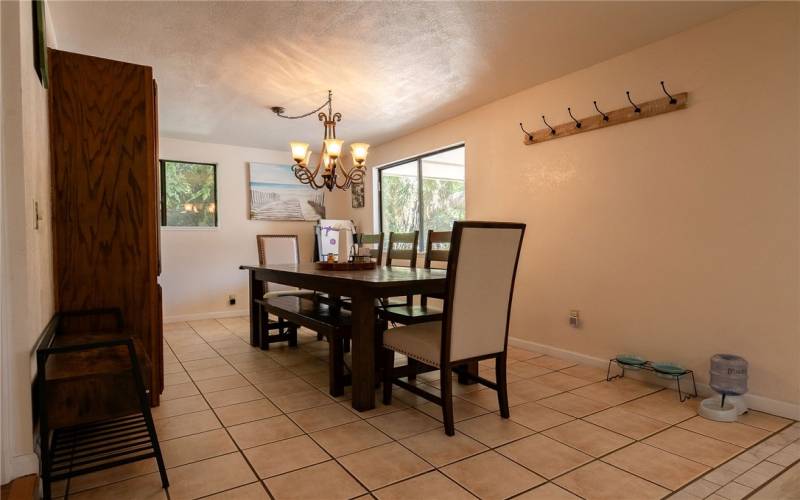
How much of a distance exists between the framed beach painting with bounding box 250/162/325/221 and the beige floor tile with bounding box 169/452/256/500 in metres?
4.38

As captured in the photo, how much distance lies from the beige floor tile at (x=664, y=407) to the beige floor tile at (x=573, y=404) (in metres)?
0.16

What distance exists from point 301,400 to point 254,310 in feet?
5.45

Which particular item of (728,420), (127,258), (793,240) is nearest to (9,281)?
(127,258)

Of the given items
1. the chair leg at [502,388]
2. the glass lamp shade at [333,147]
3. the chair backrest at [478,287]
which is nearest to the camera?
the chair backrest at [478,287]

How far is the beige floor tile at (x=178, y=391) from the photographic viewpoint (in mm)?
2637

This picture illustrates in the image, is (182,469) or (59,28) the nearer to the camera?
(182,469)

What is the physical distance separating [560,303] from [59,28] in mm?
3868

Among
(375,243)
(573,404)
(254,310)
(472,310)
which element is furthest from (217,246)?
(573,404)

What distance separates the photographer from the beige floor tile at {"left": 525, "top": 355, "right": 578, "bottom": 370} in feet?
10.7

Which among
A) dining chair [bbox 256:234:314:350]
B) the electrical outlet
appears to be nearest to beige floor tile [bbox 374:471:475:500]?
the electrical outlet

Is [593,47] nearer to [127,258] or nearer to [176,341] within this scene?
[127,258]

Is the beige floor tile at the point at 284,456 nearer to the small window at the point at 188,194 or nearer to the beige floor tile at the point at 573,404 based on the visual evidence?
the beige floor tile at the point at 573,404

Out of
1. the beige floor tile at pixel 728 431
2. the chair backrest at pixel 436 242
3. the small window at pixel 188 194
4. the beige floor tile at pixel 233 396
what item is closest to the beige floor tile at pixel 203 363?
the beige floor tile at pixel 233 396

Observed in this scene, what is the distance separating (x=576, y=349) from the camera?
3367mm
